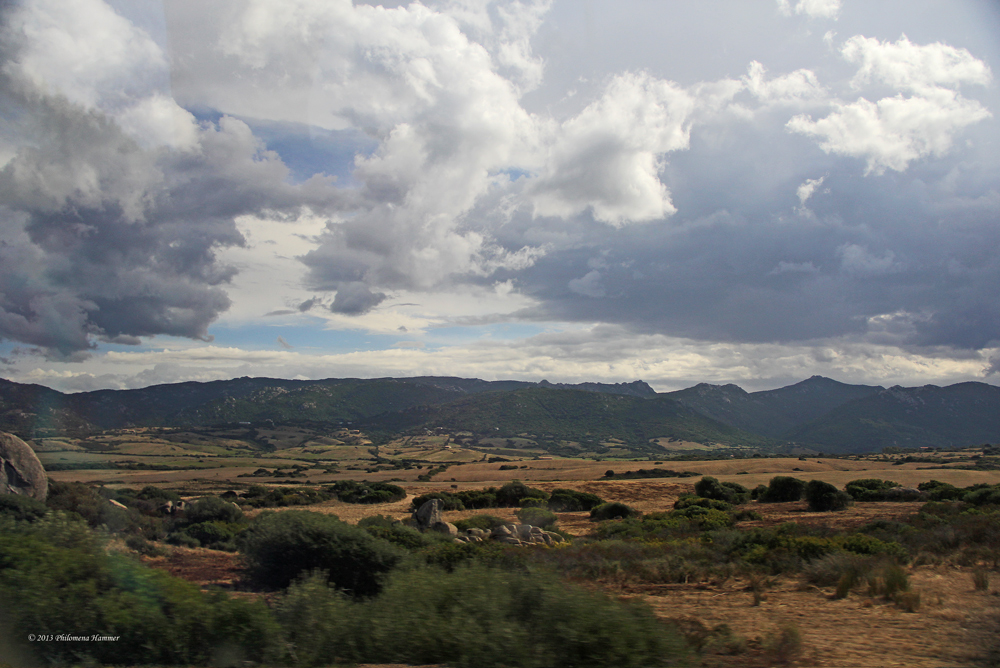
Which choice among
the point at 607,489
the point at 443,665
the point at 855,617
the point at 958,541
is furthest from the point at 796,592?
the point at 607,489

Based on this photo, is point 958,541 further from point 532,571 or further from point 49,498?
point 49,498

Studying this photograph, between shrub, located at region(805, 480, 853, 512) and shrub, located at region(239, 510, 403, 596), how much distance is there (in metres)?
27.3

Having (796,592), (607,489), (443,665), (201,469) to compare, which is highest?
(443,665)

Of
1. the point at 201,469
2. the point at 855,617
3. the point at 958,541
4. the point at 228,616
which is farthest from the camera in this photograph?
the point at 201,469

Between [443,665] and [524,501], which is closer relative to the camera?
[443,665]

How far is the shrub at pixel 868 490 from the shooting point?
3400 centimetres

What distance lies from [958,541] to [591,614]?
15.1 metres

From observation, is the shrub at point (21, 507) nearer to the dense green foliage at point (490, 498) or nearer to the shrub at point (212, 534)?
the shrub at point (212, 534)

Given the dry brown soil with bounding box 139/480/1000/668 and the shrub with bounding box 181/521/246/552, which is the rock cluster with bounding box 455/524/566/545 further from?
the shrub with bounding box 181/521/246/552

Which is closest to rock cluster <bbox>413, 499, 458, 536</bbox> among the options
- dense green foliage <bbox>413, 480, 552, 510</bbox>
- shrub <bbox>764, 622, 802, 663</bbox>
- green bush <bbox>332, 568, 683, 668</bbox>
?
dense green foliage <bbox>413, 480, 552, 510</bbox>

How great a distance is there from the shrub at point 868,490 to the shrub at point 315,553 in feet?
111

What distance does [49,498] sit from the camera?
21.7 m

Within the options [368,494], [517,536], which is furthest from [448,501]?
[517,536]

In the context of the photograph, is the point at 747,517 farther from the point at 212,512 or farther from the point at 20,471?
the point at 20,471
